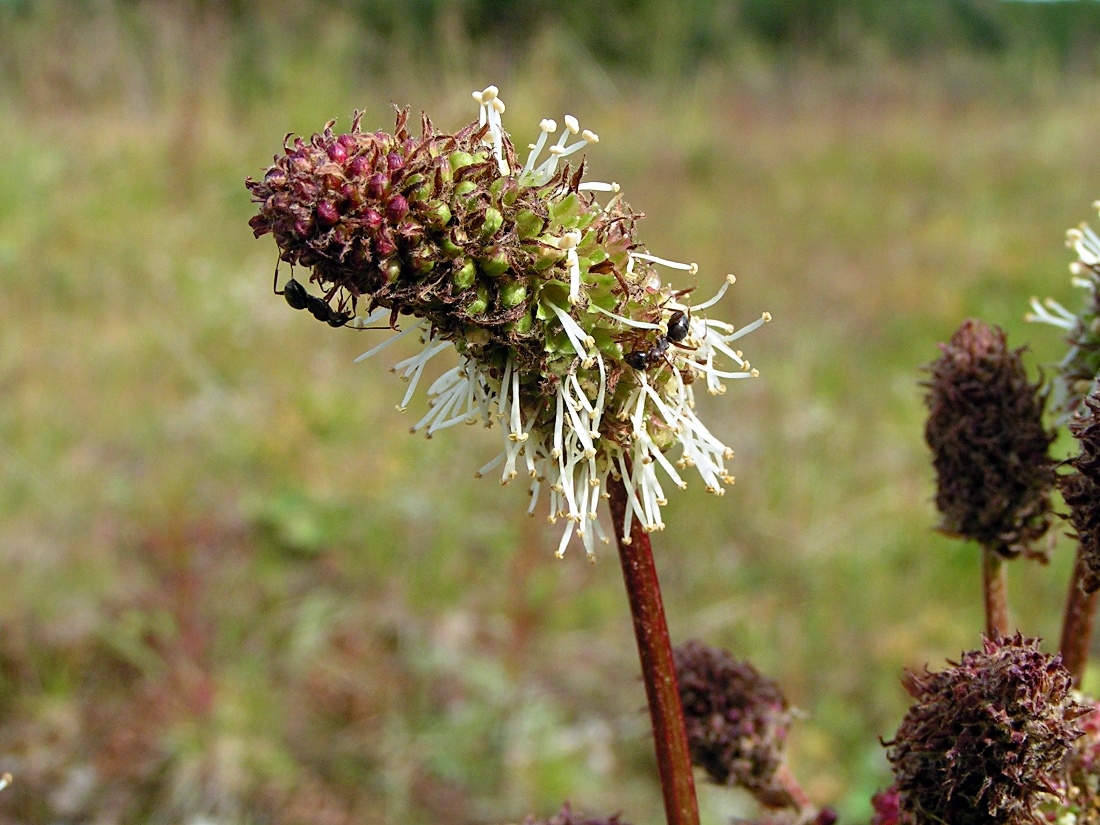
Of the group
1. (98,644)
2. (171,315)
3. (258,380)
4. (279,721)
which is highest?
(171,315)

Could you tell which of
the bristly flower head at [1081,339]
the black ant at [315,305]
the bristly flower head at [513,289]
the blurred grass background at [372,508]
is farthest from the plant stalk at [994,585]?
the blurred grass background at [372,508]

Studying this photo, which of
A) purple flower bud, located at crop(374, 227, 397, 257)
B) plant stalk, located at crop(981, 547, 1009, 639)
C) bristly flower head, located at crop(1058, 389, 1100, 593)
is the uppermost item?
purple flower bud, located at crop(374, 227, 397, 257)

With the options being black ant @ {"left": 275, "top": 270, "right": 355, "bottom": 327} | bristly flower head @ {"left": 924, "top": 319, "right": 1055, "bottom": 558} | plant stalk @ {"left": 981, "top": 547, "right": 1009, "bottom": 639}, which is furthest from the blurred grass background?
plant stalk @ {"left": 981, "top": 547, "right": 1009, "bottom": 639}

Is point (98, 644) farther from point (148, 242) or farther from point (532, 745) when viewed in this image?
point (148, 242)

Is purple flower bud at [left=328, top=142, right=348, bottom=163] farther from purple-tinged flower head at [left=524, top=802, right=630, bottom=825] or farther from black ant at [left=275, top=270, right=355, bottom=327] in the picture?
purple-tinged flower head at [left=524, top=802, right=630, bottom=825]

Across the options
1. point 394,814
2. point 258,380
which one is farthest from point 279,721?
point 258,380

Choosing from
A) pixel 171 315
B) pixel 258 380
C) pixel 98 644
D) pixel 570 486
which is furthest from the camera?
pixel 171 315

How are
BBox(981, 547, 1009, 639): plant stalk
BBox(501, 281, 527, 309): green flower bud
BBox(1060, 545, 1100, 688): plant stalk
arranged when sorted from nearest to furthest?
BBox(501, 281, 527, 309): green flower bud < BBox(1060, 545, 1100, 688): plant stalk < BBox(981, 547, 1009, 639): plant stalk
